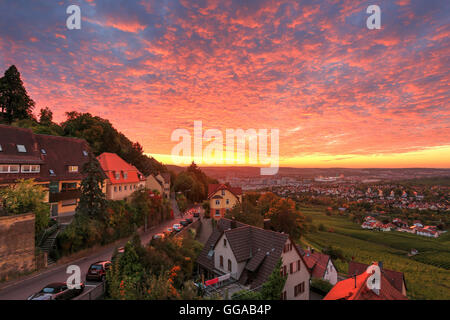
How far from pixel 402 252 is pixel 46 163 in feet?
293

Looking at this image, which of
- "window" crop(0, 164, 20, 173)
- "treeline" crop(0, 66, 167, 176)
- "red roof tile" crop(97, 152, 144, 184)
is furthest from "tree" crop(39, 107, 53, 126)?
"window" crop(0, 164, 20, 173)

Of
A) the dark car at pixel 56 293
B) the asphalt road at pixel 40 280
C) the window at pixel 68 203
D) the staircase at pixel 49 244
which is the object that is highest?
the window at pixel 68 203

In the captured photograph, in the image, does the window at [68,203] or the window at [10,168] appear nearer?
the window at [10,168]

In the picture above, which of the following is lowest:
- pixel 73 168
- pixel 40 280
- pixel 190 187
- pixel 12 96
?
pixel 40 280

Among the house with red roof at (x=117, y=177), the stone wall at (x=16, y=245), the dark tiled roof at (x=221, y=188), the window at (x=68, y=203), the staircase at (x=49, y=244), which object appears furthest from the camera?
the dark tiled roof at (x=221, y=188)

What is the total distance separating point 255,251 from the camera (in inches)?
632

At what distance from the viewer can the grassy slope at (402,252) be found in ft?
124

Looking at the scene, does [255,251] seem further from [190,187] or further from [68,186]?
[190,187]

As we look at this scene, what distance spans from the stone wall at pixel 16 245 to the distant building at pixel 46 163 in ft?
19.2

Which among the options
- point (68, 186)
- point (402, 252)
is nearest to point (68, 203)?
point (68, 186)

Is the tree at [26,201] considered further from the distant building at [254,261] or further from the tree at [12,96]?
the tree at [12,96]

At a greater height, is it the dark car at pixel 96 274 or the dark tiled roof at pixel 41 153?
the dark tiled roof at pixel 41 153

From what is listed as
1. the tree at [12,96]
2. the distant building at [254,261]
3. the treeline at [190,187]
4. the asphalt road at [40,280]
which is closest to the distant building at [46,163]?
the asphalt road at [40,280]
